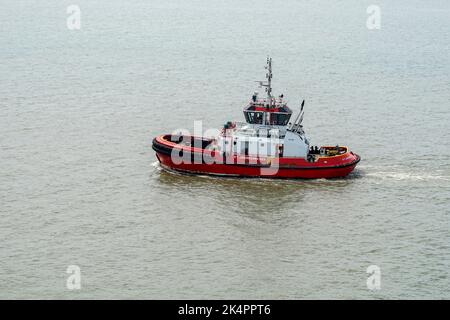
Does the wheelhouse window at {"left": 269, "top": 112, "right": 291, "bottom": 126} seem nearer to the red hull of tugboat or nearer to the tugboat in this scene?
the tugboat

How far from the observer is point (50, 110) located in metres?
66.4

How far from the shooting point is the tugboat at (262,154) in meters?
50.0

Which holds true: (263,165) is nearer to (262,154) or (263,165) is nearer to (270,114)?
(262,154)

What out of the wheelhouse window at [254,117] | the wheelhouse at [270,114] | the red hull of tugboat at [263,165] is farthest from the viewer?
the wheelhouse window at [254,117]

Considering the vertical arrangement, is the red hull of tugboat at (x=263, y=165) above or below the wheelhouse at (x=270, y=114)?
below

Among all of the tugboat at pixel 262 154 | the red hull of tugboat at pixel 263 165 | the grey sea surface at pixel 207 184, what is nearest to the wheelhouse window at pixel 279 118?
the tugboat at pixel 262 154

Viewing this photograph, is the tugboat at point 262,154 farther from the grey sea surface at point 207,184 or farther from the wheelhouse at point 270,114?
the grey sea surface at point 207,184

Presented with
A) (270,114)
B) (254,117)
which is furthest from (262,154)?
(270,114)

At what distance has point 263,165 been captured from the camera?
50.0 m

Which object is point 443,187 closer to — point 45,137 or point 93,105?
point 45,137

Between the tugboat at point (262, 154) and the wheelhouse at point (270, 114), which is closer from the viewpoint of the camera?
the tugboat at point (262, 154)

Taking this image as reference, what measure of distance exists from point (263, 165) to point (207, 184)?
12.5 feet

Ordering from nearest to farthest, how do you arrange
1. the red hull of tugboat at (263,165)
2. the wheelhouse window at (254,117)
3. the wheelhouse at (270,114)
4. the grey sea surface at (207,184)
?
the grey sea surface at (207,184) → the red hull of tugboat at (263,165) → the wheelhouse at (270,114) → the wheelhouse window at (254,117)

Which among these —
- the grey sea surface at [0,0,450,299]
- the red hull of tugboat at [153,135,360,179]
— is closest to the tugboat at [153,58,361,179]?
the red hull of tugboat at [153,135,360,179]
